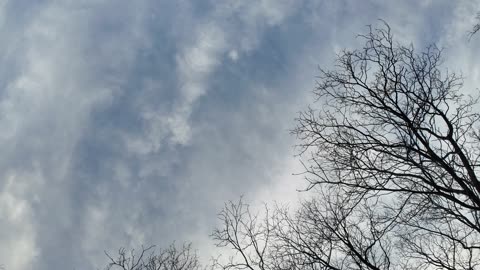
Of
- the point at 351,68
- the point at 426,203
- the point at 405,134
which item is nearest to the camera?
the point at 426,203

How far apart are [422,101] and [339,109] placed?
1.77 metres

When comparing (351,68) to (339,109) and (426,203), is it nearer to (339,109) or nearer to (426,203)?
(339,109)

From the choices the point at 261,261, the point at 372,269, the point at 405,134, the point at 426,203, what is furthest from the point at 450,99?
the point at 261,261

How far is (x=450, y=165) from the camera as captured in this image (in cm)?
684

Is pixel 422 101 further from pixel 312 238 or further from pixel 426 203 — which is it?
pixel 312 238

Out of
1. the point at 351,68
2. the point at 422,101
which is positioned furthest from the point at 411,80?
the point at 351,68

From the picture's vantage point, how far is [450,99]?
300 inches

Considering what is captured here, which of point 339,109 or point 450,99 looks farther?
point 339,109

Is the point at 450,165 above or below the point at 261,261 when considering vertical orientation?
below

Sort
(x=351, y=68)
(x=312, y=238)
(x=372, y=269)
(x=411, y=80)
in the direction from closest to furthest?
(x=411, y=80) < (x=351, y=68) < (x=372, y=269) < (x=312, y=238)

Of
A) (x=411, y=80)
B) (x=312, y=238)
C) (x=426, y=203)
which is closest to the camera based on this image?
(x=426, y=203)

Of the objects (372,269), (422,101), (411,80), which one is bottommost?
(372,269)

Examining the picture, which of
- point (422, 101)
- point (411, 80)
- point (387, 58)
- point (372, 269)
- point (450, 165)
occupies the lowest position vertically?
point (372, 269)

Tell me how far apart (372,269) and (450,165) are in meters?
3.50
